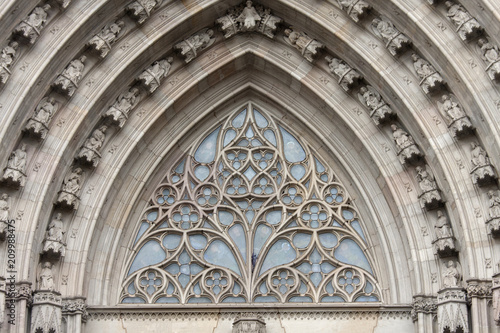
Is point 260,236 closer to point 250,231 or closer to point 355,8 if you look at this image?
point 250,231

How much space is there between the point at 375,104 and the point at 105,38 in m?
5.20

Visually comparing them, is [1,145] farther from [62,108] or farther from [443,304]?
[443,304]

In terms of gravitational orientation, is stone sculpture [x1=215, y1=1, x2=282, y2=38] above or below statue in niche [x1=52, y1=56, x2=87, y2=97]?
above

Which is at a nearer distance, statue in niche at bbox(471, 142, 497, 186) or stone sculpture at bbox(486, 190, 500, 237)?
stone sculpture at bbox(486, 190, 500, 237)

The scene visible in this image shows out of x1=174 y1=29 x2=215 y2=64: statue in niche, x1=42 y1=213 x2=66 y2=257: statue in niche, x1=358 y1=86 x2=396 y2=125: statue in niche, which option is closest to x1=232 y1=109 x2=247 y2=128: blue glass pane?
x1=174 y1=29 x2=215 y2=64: statue in niche

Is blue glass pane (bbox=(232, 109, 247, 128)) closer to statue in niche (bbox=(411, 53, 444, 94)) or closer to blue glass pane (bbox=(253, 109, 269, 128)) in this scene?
blue glass pane (bbox=(253, 109, 269, 128))

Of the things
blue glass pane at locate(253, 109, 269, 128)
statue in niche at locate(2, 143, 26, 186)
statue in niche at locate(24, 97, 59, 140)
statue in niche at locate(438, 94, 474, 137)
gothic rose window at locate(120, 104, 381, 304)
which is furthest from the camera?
blue glass pane at locate(253, 109, 269, 128)

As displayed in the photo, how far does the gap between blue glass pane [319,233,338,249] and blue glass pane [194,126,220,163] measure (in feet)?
8.90

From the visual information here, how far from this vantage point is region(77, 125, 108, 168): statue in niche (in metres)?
19.5

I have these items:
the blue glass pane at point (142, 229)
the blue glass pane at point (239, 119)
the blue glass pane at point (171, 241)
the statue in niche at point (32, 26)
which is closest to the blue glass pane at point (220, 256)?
the blue glass pane at point (171, 241)

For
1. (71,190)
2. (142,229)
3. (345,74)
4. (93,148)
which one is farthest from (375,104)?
(71,190)

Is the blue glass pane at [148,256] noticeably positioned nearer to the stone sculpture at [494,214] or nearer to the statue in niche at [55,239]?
the statue in niche at [55,239]

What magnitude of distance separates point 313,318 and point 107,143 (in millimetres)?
5065

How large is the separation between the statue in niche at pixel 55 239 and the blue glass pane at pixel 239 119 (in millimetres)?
4179
